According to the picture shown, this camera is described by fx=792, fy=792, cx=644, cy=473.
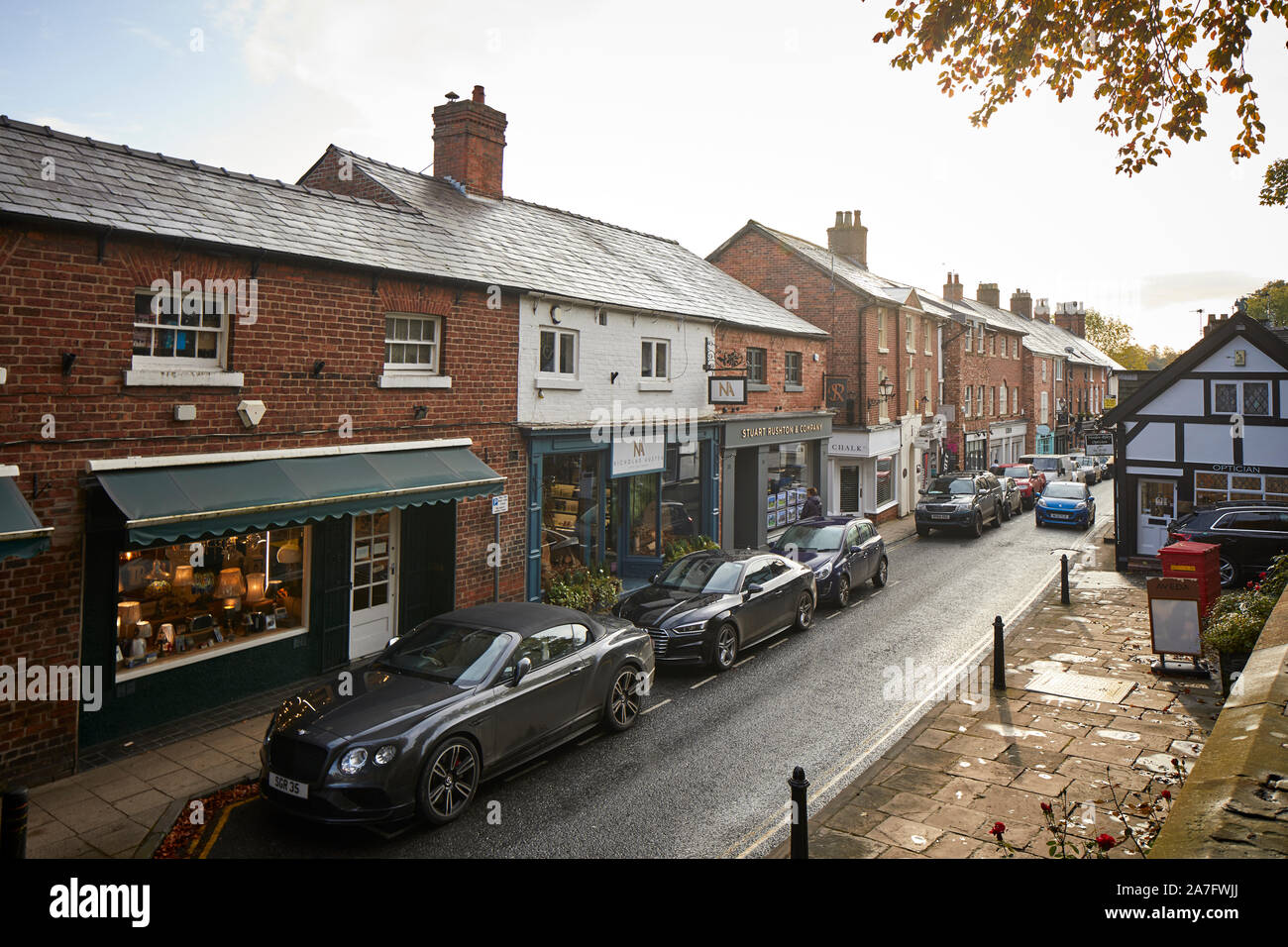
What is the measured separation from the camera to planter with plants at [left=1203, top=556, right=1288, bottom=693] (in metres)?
9.59

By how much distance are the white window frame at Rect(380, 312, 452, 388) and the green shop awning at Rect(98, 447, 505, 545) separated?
1.00 metres

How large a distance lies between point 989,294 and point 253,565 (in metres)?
50.6

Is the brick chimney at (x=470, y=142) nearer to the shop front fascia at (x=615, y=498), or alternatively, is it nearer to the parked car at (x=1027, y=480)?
the shop front fascia at (x=615, y=498)

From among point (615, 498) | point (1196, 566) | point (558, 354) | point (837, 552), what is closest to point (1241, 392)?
point (1196, 566)

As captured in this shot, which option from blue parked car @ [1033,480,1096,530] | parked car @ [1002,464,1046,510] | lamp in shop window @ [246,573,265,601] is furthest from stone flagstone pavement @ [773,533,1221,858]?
parked car @ [1002,464,1046,510]

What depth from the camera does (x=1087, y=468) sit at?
40656 millimetres

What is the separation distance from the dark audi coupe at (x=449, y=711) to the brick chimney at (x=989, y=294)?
48706 mm

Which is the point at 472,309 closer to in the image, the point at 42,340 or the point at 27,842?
the point at 42,340

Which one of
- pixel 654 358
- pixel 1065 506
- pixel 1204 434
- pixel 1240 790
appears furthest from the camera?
pixel 1065 506

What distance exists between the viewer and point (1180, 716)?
9.26 m

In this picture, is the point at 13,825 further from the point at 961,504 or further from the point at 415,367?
the point at 961,504
